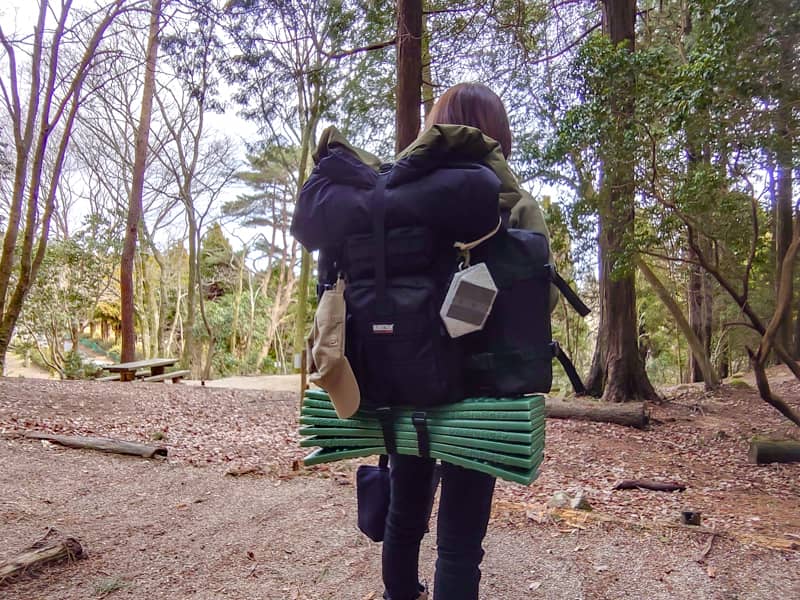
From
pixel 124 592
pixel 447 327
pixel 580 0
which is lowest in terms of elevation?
pixel 124 592

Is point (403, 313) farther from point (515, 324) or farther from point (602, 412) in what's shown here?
point (602, 412)

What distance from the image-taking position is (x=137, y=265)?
720 inches

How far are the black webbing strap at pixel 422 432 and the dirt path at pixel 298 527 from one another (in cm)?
96

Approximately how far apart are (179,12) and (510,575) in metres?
5.64

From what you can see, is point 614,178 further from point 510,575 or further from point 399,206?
point 399,206

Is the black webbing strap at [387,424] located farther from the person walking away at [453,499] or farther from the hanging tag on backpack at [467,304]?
the hanging tag on backpack at [467,304]

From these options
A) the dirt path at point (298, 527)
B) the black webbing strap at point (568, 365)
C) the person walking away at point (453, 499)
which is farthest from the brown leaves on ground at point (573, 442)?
the black webbing strap at point (568, 365)

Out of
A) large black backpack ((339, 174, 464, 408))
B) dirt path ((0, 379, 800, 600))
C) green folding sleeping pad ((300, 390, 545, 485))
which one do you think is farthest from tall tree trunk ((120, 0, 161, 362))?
large black backpack ((339, 174, 464, 408))

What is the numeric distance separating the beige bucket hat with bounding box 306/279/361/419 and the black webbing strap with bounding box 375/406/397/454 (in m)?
0.07

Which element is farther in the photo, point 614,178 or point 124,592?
point 614,178

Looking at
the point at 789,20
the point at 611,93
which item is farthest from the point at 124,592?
the point at 611,93

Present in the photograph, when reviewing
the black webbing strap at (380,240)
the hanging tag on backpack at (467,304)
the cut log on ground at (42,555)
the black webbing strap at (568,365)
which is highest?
the black webbing strap at (380,240)

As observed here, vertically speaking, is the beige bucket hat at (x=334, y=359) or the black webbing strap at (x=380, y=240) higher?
the black webbing strap at (x=380, y=240)

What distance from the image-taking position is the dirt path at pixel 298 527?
6.44ft
